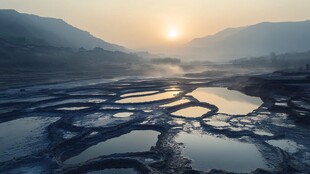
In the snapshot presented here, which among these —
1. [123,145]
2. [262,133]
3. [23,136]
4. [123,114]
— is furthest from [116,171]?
[123,114]

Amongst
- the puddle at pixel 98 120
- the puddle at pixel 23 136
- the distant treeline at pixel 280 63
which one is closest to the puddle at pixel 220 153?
the puddle at pixel 98 120

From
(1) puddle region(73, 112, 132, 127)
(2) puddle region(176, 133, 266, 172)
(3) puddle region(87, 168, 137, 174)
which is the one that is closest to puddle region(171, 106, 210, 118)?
(1) puddle region(73, 112, 132, 127)

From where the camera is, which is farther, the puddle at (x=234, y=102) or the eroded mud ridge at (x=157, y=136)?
the puddle at (x=234, y=102)

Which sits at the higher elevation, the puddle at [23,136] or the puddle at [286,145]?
the puddle at [286,145]

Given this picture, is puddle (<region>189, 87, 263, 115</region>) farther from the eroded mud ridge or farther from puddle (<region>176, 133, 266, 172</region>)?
puddle (<region>176, 133, 266, 172</region>)

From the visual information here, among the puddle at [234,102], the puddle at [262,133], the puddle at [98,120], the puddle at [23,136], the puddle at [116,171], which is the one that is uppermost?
the puddle at [234,102]

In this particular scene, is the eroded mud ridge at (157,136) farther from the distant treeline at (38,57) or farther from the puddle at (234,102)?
the distant treeline at (38,57)
